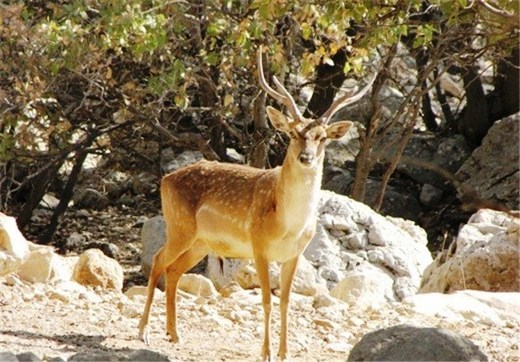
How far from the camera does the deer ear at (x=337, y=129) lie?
953 centimetres

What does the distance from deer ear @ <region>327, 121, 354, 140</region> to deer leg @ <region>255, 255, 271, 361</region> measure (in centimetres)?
113

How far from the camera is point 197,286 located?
11867 mm

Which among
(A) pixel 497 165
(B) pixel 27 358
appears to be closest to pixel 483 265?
(B) pixel 27 358

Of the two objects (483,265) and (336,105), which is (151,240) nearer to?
(483,265)

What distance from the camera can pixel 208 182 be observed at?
10.2 meters

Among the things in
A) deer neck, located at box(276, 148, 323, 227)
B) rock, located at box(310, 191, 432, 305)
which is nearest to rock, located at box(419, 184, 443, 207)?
rock, located at box(310, 191, 432, 305)

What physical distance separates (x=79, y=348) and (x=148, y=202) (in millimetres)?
11069

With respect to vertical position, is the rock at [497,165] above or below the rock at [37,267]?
above

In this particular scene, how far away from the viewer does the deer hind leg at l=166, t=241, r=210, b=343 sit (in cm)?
972

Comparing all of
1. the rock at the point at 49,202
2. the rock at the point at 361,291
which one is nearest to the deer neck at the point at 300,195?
the rock at the point at 361,291

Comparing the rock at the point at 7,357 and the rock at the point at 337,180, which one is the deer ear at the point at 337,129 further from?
the rock at the point at 337,180

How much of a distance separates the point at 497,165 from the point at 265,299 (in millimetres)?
9813

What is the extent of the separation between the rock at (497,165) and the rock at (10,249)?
825 cm

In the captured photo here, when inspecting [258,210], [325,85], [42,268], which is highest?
[325,85]
